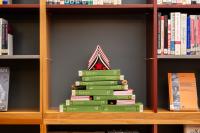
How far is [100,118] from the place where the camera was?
2.00 meters

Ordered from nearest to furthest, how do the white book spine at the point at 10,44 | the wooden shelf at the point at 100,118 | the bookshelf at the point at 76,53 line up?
the wooden shelf at the point at 100,118, the white book spine at the point at 10,44, the bookshelf at the point at 76,53

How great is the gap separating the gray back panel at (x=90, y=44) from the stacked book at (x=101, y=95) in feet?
0.97

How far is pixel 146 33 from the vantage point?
7.69 ft

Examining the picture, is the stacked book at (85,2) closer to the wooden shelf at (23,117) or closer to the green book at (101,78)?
the green book at (101,78)

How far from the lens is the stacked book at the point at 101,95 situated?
203 cm

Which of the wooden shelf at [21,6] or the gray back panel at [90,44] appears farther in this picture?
the gray back panel at [90,44]

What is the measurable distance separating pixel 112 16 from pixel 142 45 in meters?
0.34

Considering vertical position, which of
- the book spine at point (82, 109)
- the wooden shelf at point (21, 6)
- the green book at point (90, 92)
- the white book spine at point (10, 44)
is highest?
the wooden shelf at point (21, 6)

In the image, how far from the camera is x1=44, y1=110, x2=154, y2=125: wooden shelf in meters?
2.00

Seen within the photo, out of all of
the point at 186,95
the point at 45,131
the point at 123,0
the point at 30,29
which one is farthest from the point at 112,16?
the point at 45,131

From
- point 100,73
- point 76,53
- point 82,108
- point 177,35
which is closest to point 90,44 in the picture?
point 76,53

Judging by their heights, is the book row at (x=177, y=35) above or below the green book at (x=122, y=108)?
above

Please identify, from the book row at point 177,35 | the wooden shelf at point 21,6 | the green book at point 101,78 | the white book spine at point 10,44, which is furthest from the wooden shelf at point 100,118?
the wooden shelf at point 21,6

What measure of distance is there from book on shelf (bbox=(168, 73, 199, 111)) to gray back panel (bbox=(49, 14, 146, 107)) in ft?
0.98
